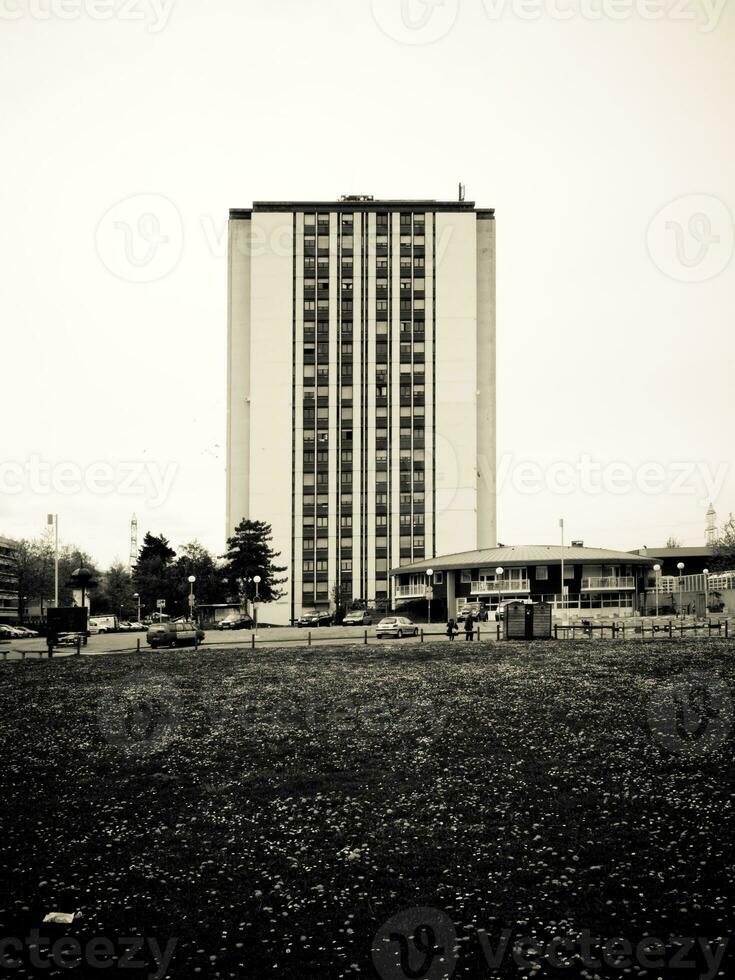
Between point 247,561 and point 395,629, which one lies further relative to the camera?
point 247,561

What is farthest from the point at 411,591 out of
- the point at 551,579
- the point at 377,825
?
the point at 377,825

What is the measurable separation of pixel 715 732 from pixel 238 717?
13.2m

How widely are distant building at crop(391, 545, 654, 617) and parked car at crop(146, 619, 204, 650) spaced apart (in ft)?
142

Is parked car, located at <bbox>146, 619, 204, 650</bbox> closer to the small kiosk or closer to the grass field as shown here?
the small kiosk

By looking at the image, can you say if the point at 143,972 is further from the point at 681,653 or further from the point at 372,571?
the point at 372,571

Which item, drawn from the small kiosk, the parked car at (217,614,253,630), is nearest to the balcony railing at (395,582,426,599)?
the parked car at (217,614,253,630)

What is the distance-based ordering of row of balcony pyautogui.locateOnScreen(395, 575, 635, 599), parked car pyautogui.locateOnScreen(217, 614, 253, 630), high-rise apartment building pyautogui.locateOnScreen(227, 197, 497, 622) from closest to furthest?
parked car pyautogui.locateOnScreen(217, 614, 253, 630) → row of balcony pyautogui.locateOnScreen(395, 575, 635, 599) → high-rise apartment building pyautogui.locateOnScreen(227, 197, 497, 622)

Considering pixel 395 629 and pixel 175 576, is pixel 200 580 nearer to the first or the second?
pixel 175 576

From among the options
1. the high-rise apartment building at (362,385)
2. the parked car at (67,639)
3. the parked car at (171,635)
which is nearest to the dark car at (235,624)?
the parked car at (171,635)

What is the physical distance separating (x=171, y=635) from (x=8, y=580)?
107 m

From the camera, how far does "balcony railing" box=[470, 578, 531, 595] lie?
96.6 metres

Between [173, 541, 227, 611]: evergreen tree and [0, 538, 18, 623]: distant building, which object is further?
[0, 538, 18, 623]: distant building

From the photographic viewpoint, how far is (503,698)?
26500 millimetres

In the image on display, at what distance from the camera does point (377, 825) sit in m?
15.6
